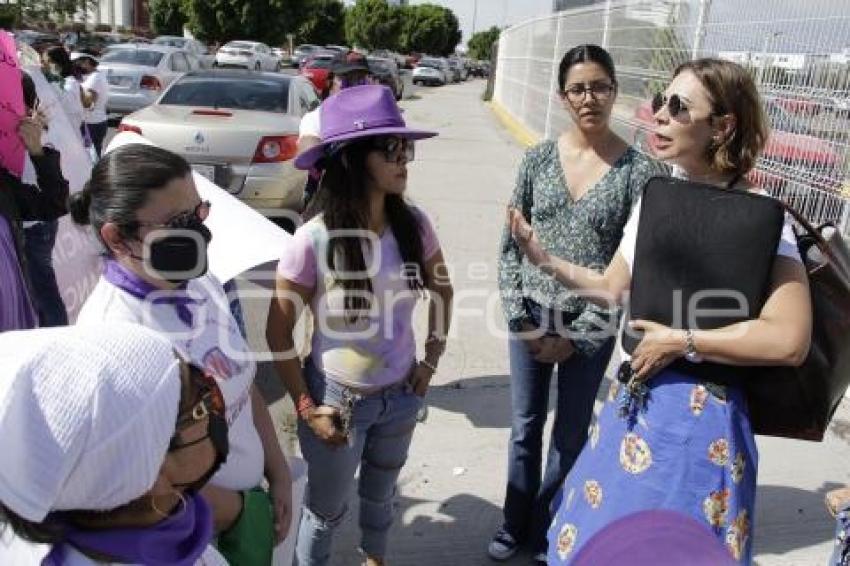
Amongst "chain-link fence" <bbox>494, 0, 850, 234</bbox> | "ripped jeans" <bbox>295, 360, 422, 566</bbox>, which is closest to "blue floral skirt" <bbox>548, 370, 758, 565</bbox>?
"ripped jeans" <bbox>295, 360, 422, 566</bbox>

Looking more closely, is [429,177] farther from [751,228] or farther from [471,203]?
[751,228]

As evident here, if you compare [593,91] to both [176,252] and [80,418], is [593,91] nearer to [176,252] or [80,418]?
[176,252]

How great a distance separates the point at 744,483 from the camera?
175 cm

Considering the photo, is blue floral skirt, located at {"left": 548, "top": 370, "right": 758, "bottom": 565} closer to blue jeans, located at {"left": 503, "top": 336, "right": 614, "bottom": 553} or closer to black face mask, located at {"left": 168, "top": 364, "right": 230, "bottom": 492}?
blue jeans, located at {"left": 503, "top": 336, "right": 614, "bottom": 553}

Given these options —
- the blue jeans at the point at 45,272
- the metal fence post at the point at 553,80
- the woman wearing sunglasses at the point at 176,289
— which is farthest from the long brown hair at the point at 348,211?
the metal fence post at the point at 553,80

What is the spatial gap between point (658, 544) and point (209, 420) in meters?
0.86

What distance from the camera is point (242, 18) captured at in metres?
45.1

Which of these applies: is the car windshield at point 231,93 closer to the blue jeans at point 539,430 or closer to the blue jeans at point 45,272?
the blue jeans at point 45,272

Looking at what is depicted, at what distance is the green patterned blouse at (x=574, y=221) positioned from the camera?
8.20ft

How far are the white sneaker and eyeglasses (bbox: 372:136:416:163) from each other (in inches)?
61.6

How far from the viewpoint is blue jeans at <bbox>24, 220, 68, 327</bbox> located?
3584mm

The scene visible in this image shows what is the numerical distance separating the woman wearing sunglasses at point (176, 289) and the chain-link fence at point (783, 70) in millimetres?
3898

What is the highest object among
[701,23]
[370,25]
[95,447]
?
[370,25]

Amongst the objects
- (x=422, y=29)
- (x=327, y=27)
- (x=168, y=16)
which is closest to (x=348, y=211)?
(x=168, y=16)
